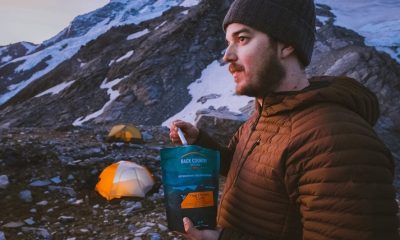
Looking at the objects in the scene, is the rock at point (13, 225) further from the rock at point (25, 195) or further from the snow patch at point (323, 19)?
the snow patch at point (323, 19)

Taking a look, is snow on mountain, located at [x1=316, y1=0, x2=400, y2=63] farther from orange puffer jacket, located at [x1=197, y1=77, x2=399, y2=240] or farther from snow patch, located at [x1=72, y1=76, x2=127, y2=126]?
orange puffer jacket, located at [x1=197, y1=77, x2=399, y2=240]

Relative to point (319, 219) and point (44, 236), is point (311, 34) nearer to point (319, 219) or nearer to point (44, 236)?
point (319, 219)

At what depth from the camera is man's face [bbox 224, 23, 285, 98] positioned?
2.52 metres

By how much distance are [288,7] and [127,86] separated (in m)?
37.3

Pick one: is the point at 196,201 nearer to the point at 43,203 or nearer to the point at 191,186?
the point at 191,186

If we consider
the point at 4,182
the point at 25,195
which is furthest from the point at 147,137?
the point at 25,195

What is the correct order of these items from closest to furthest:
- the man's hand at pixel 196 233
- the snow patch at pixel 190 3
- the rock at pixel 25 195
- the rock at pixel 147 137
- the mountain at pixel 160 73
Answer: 1. the man's hand at pixel 196 233
2. the rock at pixel 25 195
3. the rock at pixel 147 137
4. the mountain at pixel 160 73
5. the snow patch at pixel 190 3

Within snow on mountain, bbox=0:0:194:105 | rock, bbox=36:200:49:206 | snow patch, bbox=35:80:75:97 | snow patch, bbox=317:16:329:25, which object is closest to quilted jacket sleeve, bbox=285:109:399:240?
rock, bbox=36:200:49:206

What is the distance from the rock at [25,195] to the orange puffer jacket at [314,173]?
7.21 meters

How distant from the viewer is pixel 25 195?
28.3 ft

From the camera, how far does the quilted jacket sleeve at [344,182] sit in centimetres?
185

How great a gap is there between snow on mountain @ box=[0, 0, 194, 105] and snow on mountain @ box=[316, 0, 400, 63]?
110 feet

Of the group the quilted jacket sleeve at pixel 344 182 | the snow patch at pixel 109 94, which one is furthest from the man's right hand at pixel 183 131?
the snow patch at pixel 109 94

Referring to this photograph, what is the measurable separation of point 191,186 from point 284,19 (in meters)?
1.32
